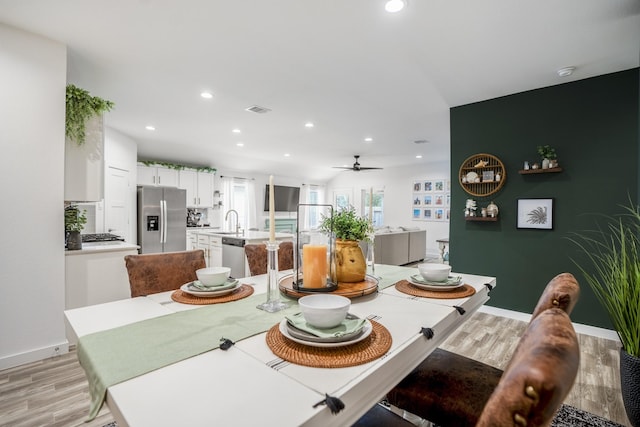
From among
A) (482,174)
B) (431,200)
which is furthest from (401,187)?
(482,174)

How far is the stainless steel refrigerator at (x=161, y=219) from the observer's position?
5.54 metres

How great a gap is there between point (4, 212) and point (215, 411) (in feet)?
8.77

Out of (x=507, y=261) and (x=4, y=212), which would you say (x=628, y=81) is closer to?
(x=507, y=261)

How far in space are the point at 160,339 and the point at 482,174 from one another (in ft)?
12.3

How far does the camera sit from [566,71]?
9.50ft

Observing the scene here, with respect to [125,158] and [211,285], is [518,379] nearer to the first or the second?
[211,285]

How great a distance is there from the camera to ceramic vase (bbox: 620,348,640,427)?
5.17ft

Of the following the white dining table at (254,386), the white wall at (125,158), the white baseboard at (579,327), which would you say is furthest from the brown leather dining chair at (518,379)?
the white wall at (125,158)

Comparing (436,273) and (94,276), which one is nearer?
(436,273)

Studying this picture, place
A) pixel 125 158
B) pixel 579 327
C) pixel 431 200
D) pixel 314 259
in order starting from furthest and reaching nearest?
pixel 431 200
pixel 125 158
pixel 579 327
pixel 314 259

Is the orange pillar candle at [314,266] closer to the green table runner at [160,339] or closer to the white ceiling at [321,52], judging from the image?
the green table runner at [160,339]

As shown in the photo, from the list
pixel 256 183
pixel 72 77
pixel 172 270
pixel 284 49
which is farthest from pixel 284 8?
pixel 256 183

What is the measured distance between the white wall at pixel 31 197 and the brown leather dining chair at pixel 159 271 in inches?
55.5

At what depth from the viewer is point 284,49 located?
2572 millimetres
